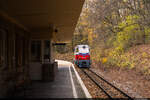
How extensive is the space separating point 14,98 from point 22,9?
3.45 meters

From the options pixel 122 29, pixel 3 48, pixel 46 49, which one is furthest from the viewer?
pixel 122 29

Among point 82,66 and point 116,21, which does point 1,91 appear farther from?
point 116,21

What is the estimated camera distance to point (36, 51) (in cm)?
1038

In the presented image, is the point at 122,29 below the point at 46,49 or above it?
above

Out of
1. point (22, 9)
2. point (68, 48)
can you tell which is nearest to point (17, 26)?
point (22, 9)

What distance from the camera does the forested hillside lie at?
1742cm

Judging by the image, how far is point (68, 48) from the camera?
4847cm

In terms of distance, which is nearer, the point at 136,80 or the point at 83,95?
the point at 83,95

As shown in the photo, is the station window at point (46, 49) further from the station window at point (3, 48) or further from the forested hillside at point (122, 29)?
the forested hillside at point (122, 29)

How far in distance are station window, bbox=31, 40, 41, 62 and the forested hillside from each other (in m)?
8.57

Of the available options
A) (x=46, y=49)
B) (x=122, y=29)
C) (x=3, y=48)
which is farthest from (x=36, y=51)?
(x=122, y=29)

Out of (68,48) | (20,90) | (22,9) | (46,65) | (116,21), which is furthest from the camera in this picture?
(68,48)

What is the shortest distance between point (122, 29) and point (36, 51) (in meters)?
14.1

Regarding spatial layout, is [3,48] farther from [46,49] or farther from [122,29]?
[122,29]
